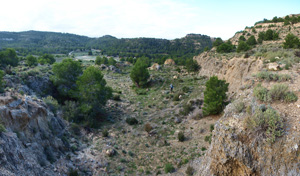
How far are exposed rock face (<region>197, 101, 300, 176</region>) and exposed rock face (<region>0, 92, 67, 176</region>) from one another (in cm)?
830

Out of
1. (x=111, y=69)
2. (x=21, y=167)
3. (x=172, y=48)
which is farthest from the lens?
(x=172, y=48)

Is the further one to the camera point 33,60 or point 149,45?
point 149,45

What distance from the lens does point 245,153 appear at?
23.9ft

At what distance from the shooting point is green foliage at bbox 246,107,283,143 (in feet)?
22.7

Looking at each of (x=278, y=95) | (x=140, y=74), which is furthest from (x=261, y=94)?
(x=140, y=74)

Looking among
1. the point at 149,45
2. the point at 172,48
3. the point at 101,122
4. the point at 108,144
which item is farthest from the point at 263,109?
the point at 149,45

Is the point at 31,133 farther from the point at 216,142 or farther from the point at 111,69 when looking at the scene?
the point at 111,69

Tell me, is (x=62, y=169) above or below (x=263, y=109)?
below

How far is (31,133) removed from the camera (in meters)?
Result: 10.1

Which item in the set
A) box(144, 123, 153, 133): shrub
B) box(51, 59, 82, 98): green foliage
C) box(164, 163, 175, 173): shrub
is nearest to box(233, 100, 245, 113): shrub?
box(164, 163, 175, 173): shrub

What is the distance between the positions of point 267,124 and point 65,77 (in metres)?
22.6

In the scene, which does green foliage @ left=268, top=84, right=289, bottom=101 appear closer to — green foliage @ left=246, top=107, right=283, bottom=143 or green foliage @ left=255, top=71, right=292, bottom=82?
green foliage @ left=246, top=107, right=283, bottom=143

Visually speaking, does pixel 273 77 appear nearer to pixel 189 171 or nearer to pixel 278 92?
pixel 278 92

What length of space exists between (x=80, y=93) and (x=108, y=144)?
769cm
